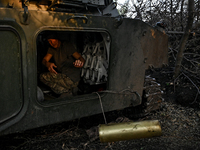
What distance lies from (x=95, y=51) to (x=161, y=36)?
3.46 ft

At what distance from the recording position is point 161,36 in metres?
3.15

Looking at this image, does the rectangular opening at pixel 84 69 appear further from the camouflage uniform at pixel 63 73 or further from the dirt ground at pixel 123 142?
the dirt ground at pixel 123 142

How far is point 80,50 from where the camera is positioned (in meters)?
3.70

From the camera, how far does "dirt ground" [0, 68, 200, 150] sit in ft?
8.96

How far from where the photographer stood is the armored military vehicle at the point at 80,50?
1.99 m

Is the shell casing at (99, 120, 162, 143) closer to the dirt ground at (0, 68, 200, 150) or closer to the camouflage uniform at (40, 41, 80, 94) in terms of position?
the dirt ground at (0, 68, 200, 150)

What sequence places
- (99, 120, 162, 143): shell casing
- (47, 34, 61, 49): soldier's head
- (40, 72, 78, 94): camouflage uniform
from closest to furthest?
(99, 120, 162, 143): shell casing < (47, 34, 61, 49): soldier's head < (40, 72, 78, 94): camouflage uniform

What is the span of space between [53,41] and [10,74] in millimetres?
1156

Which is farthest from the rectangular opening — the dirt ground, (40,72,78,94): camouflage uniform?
the dirt ground

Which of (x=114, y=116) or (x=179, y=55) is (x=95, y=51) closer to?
(x=114, y=116)

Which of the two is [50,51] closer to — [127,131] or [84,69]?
[84,69]

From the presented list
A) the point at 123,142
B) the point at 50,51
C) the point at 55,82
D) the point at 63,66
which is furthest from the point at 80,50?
the point at 123,142

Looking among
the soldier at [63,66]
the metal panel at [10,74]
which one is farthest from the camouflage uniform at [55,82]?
the metal panel at [10,74]

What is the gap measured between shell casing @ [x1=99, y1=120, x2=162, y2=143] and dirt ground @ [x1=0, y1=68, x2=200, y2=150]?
41 centimetres
